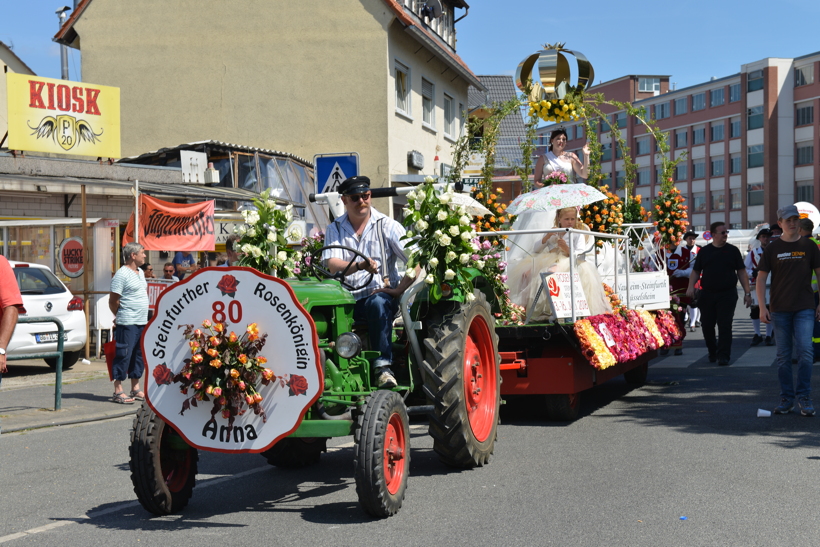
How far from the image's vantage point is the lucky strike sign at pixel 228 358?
516 centimetres

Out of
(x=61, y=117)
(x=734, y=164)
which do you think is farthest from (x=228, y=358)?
(x=734, y=164)

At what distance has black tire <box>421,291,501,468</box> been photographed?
6.29 meters

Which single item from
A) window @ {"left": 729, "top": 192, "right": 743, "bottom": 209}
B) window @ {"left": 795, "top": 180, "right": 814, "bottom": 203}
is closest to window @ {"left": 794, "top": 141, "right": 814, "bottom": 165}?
window @ {"left": 795, "top": 180, "right": 814, "bottom": 203}

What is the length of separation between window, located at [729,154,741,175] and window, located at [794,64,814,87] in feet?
29.6

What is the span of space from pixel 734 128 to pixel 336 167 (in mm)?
79126

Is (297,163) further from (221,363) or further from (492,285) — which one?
(221,363)

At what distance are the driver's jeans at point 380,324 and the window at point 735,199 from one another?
84170mm

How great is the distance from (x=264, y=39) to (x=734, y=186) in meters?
66.8

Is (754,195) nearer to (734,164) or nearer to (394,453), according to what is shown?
(734,164)

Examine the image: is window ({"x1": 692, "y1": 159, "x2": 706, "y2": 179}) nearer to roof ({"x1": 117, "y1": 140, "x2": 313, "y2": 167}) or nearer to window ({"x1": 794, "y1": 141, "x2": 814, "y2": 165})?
window ({"x1": 794, "y1": 141, "x2": 814, "y2": 165})

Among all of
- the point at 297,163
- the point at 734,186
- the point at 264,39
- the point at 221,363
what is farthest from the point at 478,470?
the point at 734,186

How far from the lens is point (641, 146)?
97812mm

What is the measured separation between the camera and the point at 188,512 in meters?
5.65

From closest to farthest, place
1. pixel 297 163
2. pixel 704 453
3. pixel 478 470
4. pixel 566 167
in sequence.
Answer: pixel 478 470
pixel 704 453
pixel 566 167
pixel 297 163
